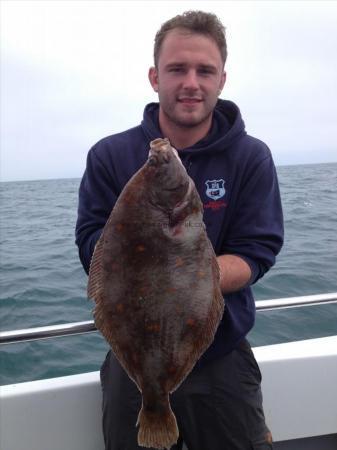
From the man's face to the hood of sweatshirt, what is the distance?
0.18 meters

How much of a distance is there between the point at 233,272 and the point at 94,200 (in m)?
0.94

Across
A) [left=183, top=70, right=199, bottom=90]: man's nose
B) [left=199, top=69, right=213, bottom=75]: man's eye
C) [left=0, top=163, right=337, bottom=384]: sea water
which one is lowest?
[left=0, top=163, right=337, bottom=384]: sea water

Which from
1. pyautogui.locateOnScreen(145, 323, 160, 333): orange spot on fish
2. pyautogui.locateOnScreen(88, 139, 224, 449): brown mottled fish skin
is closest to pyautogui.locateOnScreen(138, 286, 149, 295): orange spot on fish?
pyautogui.locateOnScreen(88, 139, 224, 449): brown mottled fish skin

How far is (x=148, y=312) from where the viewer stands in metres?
1.94

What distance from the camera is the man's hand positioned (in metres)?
2.31

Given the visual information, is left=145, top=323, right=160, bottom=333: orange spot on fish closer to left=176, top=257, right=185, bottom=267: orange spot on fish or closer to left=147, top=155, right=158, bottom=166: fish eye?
left=176, top=257, right=185, bottom=267: orange spot on fish

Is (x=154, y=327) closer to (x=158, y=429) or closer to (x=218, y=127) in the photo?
(x=158, y=429)

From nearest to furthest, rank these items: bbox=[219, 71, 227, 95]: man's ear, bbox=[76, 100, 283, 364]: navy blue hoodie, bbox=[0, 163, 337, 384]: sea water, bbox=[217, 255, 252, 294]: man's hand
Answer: bbox=[217, 255, 252, 294]: man's hand, bbox=[76, 100, 283, 364]: navy blue hoodie, bbox=[219, 71, 227, 95]: man's ear, bbox=[0, 163, 337, 384]: sea water

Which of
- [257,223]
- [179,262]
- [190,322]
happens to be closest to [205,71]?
[257,223]

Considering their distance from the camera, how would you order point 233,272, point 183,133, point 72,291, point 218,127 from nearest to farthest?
1. point 233,272
2. point 183,133
3. point 218,127
4. point 72,291

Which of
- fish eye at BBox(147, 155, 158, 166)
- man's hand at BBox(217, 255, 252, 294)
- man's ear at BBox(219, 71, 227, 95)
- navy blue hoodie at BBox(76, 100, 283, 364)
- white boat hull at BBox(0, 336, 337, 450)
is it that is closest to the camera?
fish eye at BBox(147, 155, 158, 166)

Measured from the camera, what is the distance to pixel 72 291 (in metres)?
7.57

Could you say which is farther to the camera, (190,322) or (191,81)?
(191,81)

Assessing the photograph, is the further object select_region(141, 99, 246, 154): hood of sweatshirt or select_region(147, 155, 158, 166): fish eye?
select_region(141, 99, 246, 154): hood of sweatshirt
